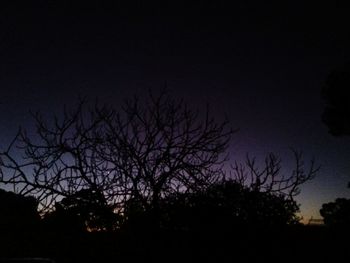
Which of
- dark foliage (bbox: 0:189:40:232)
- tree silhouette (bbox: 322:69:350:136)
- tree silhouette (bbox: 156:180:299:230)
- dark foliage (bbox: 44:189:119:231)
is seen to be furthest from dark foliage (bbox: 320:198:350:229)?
dark foliage (bbox: 0:189:40:232)

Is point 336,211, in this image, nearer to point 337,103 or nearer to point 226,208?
point 337,103

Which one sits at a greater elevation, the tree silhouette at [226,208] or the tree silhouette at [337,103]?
the tree silhouette at [337,103]

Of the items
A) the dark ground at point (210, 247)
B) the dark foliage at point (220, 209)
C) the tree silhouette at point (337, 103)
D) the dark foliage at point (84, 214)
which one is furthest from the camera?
the tree silhouette at point (337, 103)

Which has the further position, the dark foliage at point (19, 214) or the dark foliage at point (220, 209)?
the dark foliage at point (19, 214)

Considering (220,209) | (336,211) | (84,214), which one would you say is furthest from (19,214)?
(336,211)

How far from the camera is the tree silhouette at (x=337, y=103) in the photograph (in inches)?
791

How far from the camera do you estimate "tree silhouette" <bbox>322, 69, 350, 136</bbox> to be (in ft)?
65.9

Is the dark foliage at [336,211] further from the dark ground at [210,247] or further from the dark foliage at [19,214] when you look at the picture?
the dark foliage at [19,214]

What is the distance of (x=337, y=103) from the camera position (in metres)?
20.5

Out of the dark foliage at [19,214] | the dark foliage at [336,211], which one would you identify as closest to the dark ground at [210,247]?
the dark foliage at [19,214]

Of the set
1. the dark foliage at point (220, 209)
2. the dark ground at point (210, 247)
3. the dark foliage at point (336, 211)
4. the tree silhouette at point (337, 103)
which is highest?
the tree silhouette at point (337, 103)

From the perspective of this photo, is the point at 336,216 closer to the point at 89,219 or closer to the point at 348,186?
the point at 348,186

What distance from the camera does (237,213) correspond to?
12.2 m

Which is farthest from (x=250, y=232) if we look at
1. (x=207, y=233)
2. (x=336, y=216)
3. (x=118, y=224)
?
(x=336, y=216)
